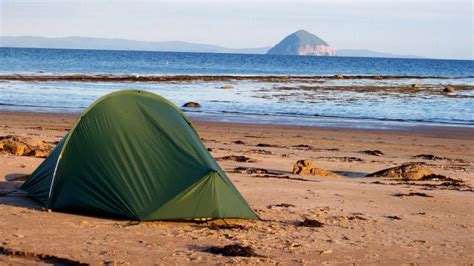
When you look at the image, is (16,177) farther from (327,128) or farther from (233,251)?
(327,128)

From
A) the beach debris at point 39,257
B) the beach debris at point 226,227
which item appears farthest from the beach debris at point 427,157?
the beach debris at point 39,257

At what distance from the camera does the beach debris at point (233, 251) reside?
313 inches

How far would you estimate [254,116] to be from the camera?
2973cm

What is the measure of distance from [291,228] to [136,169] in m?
2.01

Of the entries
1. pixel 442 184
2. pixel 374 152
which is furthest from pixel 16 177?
pixel 374 152

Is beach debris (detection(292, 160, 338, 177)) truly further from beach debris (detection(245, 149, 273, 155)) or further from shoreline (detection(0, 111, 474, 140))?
shoreline (detection(0, 111, 474, 140))

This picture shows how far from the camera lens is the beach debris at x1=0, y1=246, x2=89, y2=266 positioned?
7.56 meters

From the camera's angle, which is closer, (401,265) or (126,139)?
(401,265)

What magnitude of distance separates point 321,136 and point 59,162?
13349 millimetres

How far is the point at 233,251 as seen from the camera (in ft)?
26.3

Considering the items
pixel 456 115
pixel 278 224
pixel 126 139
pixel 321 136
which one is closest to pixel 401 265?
pixel 278 224

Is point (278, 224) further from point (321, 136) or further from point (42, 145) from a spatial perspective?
point (321, 136)

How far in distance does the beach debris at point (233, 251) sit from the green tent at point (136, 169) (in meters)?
1.28

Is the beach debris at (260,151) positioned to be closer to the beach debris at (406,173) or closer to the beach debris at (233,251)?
the beach debris at (406,173)
